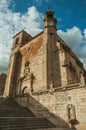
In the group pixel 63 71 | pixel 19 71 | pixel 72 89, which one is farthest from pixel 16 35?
pixel 72 89

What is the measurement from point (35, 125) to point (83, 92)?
4390 mm

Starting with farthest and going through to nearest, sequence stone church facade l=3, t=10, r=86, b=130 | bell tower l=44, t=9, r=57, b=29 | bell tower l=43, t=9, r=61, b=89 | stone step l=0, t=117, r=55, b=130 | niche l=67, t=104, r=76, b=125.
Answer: bell tower l=44, t=9, r=57, b=29, bell tower l=43, t=9, r=61, b=89, stone church facade l=3, t=10, r=86, b=130, niche l=67, t=104, r=76, b=125, stone step l=0, t=117, r=55, b=130

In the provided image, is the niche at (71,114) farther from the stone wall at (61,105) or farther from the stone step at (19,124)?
the stone step at (19,124)

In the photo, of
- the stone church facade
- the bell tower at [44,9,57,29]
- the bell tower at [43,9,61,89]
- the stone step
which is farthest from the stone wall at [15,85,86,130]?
the bell tower at [44,9,57,29]

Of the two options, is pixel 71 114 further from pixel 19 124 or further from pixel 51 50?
pixel 51 50

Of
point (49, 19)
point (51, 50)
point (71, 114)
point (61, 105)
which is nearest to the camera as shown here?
point (71, 114)

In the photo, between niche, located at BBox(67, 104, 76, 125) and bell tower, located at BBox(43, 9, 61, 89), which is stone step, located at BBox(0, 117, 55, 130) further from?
bell tower, located at BBox(43, 9, 61, 89)

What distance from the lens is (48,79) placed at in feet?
59.4

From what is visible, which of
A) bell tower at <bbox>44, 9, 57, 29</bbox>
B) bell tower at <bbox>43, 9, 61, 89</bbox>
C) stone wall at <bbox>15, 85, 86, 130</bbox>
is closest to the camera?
stone wall at <bbox>15, 85, 86, 130</bbox>

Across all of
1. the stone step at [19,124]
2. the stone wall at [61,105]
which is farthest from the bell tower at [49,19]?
the stone step at [19,124]

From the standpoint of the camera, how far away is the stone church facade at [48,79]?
11.8m

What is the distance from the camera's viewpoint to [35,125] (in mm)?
10078

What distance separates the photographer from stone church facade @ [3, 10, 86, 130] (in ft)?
38.6

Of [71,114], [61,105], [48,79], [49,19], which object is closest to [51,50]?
[48,79]
